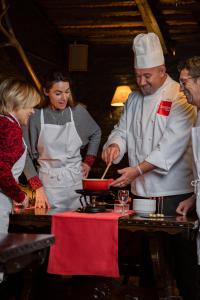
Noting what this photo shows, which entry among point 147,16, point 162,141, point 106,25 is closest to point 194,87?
point 162,141

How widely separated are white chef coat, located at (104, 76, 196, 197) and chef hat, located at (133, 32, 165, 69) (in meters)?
0.18

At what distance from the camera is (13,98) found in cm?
368

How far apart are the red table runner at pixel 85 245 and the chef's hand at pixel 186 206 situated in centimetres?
47

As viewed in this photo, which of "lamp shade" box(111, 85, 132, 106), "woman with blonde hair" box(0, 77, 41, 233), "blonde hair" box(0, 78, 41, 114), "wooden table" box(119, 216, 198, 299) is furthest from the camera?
"lamp shade" box(111, 85, 132, 106)

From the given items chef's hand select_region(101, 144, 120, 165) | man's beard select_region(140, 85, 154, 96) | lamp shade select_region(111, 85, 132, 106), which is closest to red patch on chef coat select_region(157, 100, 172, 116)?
man's beard select_region(140, 85, 154, 96)

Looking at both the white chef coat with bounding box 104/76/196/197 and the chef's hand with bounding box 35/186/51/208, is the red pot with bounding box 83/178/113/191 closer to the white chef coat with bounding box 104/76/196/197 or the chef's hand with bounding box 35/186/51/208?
the white chef coat with bounding box 104/76/196/197

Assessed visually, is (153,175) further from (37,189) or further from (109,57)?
(109,57)

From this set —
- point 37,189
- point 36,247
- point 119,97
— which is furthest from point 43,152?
point 119,97

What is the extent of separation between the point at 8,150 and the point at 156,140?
119cm

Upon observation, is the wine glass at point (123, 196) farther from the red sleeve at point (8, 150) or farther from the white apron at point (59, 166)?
the white apron at point (59, 166)

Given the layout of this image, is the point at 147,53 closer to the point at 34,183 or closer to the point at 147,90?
the point at 147,90

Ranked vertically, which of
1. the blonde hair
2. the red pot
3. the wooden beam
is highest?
the wooden beam

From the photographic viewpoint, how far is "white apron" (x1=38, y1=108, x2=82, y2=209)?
456 centimetres

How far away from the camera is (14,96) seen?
368 cm
